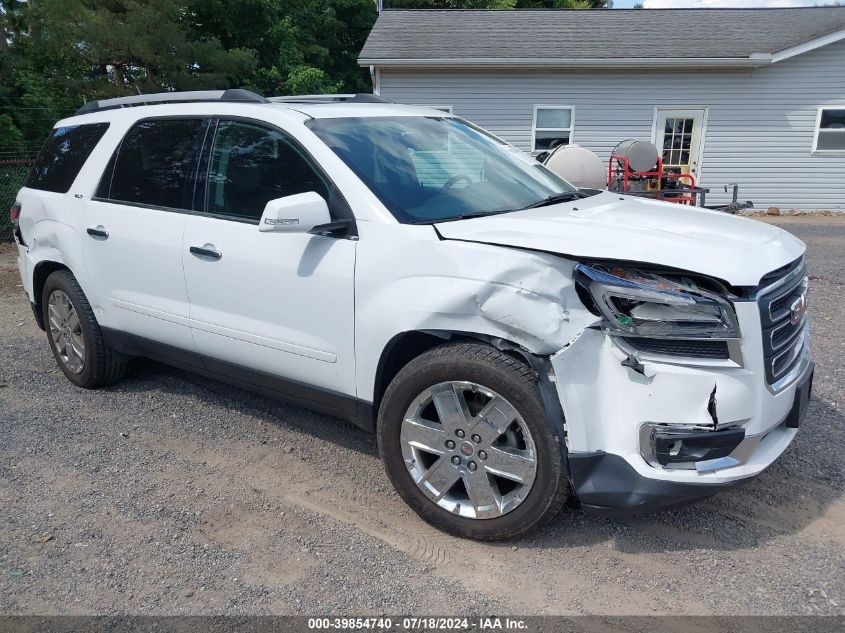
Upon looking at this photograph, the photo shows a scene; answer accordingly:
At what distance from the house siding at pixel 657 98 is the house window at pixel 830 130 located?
16cm

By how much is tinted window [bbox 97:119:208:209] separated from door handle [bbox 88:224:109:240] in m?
0.22

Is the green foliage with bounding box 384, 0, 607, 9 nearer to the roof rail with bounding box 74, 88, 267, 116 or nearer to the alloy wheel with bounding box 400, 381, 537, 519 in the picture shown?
the roof rail with bounding box 74, 88, 267, 116

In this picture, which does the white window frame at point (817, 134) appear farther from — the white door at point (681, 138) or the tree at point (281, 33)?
the tree at point (281, 33)

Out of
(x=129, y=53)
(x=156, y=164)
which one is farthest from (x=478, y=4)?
(x=156, y=164)

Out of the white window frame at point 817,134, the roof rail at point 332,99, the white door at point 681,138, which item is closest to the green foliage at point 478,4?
the white door at point 681,138

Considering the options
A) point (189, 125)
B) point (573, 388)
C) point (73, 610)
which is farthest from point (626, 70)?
point (73, 610)

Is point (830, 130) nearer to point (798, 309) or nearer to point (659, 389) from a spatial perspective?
point (798, 309)

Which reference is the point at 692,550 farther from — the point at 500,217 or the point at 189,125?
the point at 189,125

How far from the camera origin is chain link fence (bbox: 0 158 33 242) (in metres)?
11.0

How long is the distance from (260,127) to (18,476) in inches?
91.9

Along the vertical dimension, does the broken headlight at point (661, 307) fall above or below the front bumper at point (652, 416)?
above

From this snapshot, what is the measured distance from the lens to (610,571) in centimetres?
287

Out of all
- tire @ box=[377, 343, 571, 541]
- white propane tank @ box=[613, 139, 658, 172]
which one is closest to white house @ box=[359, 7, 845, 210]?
white propane tank @ box=[613, 139, 658, 172]

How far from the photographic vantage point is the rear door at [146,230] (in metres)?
3.96
